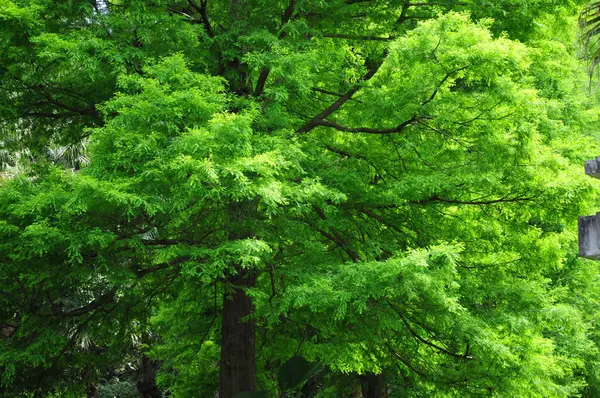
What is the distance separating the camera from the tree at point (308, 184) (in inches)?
312

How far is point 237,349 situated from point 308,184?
347 centimetres

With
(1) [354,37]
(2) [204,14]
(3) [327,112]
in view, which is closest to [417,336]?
(3) [327,112]

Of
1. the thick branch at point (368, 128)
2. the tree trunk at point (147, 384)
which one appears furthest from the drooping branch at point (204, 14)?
the tree trunk at point (147, 384)

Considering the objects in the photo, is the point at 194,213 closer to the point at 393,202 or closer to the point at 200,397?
the point at 393,202

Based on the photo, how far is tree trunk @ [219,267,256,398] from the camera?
10953 mm

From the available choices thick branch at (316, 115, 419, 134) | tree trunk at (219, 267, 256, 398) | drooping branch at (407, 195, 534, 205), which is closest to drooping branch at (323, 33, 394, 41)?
thick branch at (316, 115, 419, 134)

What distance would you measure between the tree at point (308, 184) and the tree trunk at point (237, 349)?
30mm

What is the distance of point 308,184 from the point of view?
877 cm

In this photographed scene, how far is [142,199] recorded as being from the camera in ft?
24.5

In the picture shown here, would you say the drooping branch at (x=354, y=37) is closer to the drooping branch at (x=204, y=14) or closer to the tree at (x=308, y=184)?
the tree at (x=308, y=184)

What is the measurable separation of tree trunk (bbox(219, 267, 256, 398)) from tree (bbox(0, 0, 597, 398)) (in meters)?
0.03

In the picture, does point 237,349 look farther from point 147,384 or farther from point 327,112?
point 147,384

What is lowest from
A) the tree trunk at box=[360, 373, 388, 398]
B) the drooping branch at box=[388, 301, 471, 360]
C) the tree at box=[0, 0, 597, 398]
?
the tree trunk at box=[360, 373, 388, 398]

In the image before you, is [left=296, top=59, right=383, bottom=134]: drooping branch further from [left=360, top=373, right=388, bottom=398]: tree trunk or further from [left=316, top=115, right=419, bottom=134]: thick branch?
[left=360, top=373, right=388, bottom=398]: tree trunk
